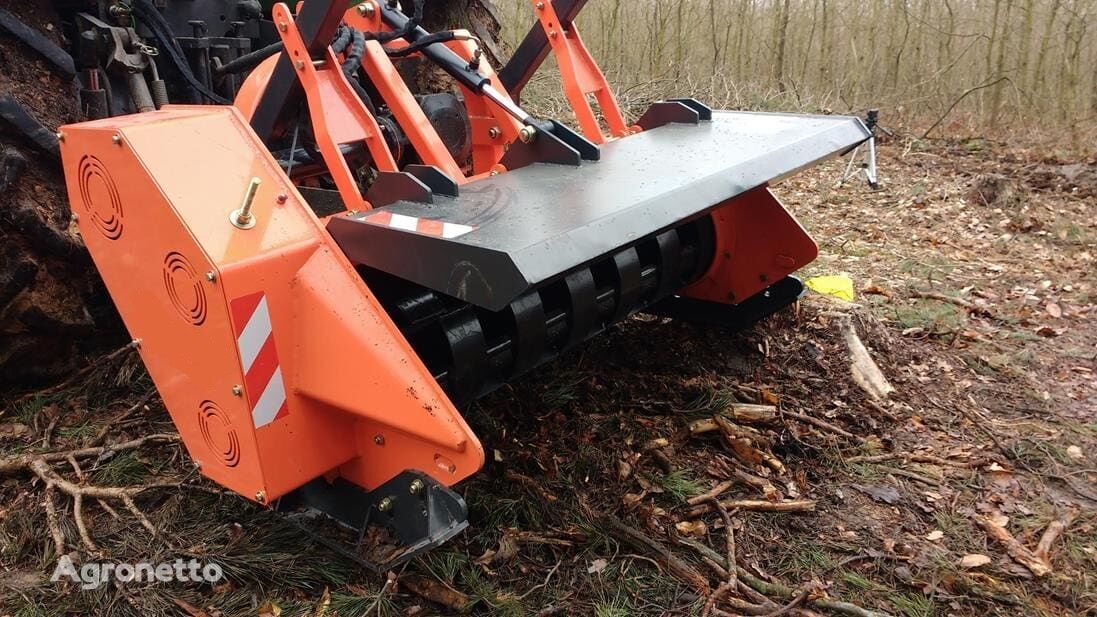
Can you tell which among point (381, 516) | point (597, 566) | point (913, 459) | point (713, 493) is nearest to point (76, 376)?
point (381, 516)

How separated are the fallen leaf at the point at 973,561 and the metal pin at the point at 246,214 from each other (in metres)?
2.06

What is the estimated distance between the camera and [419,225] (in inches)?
73.1

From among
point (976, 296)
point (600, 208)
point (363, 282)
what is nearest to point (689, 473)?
point (600, 208)

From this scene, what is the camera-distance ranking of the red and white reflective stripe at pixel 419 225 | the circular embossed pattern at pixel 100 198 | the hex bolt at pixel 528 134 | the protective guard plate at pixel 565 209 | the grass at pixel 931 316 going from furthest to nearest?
the grass at pixel 931 316
the hex bolt at pixel 528 134
the circular embossed pattern at pixel 100 198
the red and white reflective stripe at pixel 419 225
the protective guard plate at pixel 565 209

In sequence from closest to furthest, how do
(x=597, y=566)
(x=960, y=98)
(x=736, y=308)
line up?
(x=597, y=566), (x=736, y=308), (x=960, y=98)

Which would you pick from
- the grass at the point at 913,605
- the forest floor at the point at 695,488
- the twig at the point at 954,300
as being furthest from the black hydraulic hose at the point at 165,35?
the twig at the point at 954,300

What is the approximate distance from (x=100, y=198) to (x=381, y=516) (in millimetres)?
1042

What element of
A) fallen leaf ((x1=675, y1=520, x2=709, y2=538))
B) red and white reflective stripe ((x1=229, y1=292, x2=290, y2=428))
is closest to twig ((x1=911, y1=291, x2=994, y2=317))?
fallen leaf ((x1=675, y1=520, x2=709, y2=538))

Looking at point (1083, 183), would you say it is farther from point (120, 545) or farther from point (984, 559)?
point (120, 545)

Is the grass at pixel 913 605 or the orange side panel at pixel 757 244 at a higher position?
the orange side panel at pixel 757 244

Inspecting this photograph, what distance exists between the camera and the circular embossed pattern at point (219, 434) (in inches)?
77.4

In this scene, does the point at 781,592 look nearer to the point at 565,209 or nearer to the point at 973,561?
the point at 973,561

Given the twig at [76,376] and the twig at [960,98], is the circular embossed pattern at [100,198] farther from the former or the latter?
the twig at [960,98]

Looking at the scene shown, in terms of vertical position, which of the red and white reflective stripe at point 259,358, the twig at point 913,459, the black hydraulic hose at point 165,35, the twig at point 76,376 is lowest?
the twig at point 913,459
